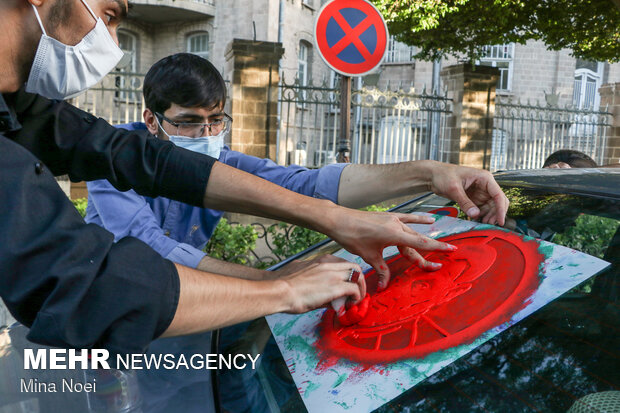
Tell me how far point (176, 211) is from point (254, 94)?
6042mm

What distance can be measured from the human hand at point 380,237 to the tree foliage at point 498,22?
794 centimetres

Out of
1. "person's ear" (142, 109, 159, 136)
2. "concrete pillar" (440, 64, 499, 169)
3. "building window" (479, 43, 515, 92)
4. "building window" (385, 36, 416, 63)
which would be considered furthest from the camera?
"building window" (385, 36, 416, 63)

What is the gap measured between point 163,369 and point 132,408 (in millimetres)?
206

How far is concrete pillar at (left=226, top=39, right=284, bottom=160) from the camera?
8227 millimetres

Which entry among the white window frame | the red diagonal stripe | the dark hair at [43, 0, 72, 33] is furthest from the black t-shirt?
the white window frame

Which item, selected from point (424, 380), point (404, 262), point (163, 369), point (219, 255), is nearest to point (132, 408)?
point (163, 369)

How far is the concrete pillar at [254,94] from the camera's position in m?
8.23

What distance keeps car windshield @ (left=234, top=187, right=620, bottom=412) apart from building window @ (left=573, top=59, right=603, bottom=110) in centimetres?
2333

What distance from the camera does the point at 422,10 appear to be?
886 centimetres

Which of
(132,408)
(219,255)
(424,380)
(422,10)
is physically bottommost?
(219,255)

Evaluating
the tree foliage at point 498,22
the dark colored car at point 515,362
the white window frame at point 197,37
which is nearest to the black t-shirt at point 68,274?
the dark colored car at point 515,362

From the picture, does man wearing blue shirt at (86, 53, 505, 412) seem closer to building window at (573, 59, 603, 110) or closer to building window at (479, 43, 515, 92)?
building window at (479, 43, 515, 92)

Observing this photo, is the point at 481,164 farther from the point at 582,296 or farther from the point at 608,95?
the point at 582,296

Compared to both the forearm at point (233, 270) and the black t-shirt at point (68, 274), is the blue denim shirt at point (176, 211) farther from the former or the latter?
the black t-shirt at point (68, 274)
